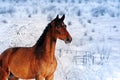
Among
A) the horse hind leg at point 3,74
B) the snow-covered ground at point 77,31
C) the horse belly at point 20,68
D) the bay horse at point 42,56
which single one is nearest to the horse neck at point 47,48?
the bay horse at point 42,56

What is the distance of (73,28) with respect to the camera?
9.05ft

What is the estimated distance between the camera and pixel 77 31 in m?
2.74

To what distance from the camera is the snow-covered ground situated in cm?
264

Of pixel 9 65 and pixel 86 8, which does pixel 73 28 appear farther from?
pixel 9 65

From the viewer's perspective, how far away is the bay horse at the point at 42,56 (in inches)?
76.1

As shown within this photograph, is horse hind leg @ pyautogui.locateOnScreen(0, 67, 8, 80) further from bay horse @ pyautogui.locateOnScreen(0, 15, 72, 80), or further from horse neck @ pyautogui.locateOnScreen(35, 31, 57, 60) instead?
horse neck @ pyautogui.locateOnScreen(35, 31, 57, 60)

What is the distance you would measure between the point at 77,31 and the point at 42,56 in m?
0.85

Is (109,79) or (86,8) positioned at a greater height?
(86,8)

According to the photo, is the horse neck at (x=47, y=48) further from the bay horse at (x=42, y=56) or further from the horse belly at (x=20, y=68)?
the horse belly at (x=20, y=68)

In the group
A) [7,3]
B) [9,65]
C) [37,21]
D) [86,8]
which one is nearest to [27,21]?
[37,21]

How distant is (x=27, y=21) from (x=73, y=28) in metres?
0.46

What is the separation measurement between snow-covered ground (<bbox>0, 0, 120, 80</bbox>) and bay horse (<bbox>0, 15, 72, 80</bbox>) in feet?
2.25

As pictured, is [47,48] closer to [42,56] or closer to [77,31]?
[42,56]

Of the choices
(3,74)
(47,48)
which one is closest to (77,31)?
(47,48)
